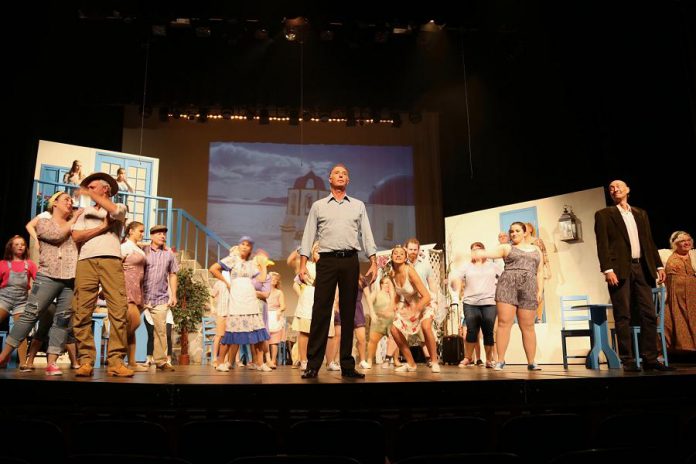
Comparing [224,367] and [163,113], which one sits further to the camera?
[163,113]

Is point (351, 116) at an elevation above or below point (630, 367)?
above

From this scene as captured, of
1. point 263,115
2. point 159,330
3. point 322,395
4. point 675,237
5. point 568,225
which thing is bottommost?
point 322,395

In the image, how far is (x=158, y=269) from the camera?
639 cm

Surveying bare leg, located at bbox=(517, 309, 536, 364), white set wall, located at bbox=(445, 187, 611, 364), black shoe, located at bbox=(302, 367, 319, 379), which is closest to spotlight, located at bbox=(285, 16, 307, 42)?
white set wall, located at bbox=(445, 187, 611, 364)

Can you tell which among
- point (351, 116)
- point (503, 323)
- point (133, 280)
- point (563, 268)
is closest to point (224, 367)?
point (133, 280)

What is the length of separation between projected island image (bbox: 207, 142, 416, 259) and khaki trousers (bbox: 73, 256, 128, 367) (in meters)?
9.15

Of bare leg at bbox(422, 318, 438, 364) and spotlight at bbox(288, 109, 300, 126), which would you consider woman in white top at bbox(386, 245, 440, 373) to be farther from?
spotlight at bbox(288, 109, 300, 126)

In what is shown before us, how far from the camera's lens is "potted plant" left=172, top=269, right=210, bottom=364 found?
38.3ft

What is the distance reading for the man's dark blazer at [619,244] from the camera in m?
5.08

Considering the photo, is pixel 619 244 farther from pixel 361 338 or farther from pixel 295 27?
pixel 295 27

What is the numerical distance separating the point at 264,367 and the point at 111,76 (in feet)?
27.0

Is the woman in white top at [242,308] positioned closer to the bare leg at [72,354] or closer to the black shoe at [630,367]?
the bare leg at [72,354]

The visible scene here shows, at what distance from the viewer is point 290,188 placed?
13922 millimetres

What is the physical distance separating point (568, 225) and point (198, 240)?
8.57 m
